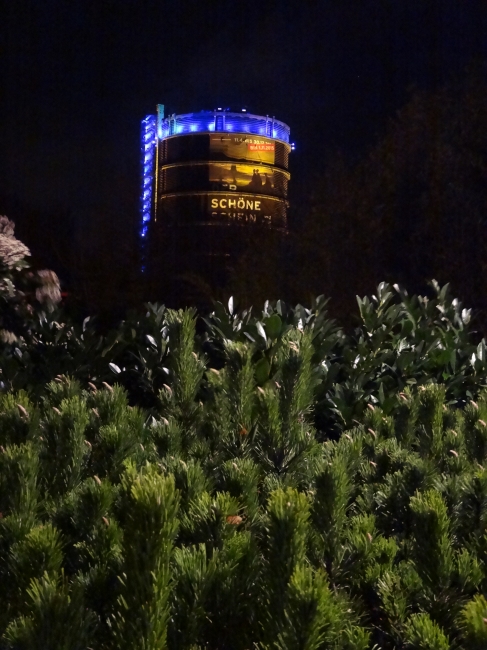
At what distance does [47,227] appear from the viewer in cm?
3975

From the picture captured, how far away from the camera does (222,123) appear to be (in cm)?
9062

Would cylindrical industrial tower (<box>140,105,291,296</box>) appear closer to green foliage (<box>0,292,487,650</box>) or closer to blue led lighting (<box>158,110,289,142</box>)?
blue led lighting (<box>158,110,289,142</box>)

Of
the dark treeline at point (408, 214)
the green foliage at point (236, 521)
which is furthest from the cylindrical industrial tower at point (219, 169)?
the green foliage at point (236, 521)

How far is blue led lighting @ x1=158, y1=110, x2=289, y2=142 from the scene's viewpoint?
90.2m

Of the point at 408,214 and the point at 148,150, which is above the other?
the point at 148,150

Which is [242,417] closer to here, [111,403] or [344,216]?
[111,403]

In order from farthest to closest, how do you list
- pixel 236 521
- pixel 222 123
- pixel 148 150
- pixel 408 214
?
pixel 148 150, pixel 222 123, pixel 408 214, pixel 236 521

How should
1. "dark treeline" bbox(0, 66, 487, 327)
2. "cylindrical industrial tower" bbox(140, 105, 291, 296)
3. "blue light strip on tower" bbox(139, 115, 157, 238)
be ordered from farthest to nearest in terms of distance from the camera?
1. "blue light strip on tower" bbox(139, 115, 157, 238)
2. "cylindrical industrial tower" bbox(140, 105, 291, 296)
3. "dark treeline" bbox(0, 66, 487, 327)

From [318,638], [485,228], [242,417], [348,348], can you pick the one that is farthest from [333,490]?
[485,228]

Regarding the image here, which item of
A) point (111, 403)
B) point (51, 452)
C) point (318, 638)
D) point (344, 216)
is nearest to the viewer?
point (318, 638)

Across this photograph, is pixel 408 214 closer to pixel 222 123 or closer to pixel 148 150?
pixel 222 123

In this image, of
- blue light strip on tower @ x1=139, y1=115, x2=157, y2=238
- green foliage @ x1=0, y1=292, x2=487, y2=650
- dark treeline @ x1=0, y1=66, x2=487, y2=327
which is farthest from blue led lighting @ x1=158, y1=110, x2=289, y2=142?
green foliage @ x1=0, y1=292, x2=487, y2=650

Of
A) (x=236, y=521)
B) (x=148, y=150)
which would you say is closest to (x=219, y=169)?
(x=148, y=150)

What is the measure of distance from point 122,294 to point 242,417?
27664mm
